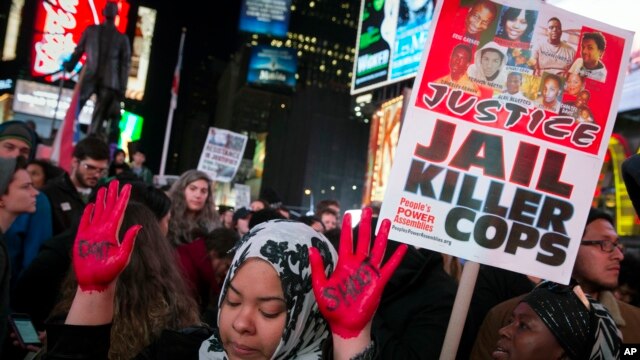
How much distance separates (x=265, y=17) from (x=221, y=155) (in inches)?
1114

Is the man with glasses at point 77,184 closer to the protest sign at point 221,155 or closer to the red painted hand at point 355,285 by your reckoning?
the red painted hand at point 355,285

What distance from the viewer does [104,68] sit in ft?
35.9

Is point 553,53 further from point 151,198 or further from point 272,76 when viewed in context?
point 272,76

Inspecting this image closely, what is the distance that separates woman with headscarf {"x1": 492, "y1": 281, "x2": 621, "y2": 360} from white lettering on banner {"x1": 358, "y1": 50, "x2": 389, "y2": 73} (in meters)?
14.8

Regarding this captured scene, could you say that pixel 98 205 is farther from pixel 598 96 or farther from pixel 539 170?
pixel 598 96

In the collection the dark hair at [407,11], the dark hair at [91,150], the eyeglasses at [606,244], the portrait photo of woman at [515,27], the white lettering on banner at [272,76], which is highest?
the dark hair at [407,11]

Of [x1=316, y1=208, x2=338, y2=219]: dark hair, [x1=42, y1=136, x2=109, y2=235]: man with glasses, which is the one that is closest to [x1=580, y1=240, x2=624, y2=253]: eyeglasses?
[x1=42, y1=136, x2=109, y2=235]: man with glasses

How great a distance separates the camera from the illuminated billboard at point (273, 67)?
44.4 metres

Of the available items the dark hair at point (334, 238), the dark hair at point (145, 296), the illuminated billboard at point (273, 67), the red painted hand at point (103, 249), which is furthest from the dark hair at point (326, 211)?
the illuminated billboard at point (273, 67)

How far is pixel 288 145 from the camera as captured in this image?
1863 inches

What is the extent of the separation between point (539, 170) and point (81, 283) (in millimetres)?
2154

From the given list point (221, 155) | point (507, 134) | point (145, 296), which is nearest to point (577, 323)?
point (507, 134)

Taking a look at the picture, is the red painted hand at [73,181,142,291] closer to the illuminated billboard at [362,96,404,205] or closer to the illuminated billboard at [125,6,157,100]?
the illuminated billboard at [362,96,404,205]

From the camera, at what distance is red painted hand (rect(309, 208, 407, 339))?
210 centimetres
